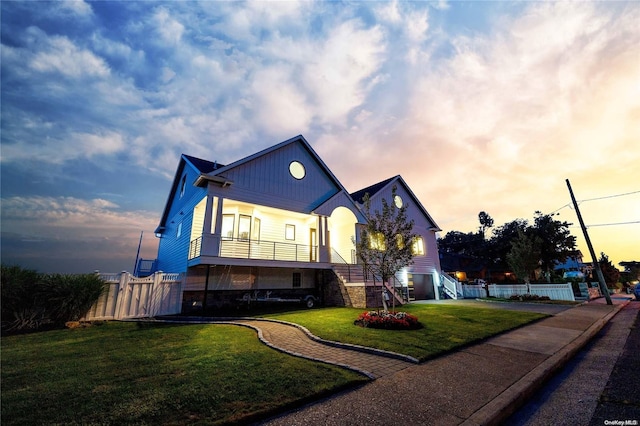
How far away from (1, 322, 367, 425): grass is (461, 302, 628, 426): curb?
1.77 metres

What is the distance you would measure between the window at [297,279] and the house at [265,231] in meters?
0.07

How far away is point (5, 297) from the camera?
859cm

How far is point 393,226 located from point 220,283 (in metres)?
10.1

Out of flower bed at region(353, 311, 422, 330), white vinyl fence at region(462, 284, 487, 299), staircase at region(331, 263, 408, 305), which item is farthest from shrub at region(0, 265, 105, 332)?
white vinyl fence at region(462, 284, 487, 299)

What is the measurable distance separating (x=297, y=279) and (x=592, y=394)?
14.3 m

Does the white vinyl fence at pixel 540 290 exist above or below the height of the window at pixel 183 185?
below

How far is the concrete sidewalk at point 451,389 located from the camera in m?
3.22

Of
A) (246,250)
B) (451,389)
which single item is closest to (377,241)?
(451,389)

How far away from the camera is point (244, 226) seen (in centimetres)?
1587

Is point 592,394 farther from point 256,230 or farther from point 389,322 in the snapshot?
point 256,230

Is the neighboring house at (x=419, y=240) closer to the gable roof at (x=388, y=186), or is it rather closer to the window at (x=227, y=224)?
the gable roof at (x=388, y=186)

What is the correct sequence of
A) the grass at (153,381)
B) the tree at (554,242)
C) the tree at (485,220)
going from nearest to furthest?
the grass at (153,381) → the tree at (554,242) → the tree at (485,220)

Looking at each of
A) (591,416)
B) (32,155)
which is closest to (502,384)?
(591,416)

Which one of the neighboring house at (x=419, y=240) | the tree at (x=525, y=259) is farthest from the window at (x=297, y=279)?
the tree at (x=525, y=259)
